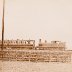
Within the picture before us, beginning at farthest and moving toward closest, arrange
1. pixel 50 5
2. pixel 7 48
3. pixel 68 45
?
pixel 7 48 → pixel 68 45 → pixel 50 5

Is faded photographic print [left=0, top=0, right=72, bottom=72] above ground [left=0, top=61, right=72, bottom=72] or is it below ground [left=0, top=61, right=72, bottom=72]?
above

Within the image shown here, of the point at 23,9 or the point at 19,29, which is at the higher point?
the point at 23,9

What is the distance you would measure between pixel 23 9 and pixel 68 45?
52.4 inches

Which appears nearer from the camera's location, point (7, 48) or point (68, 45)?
point (68, 45)

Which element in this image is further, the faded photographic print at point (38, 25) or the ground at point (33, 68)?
the faded photographic print at point (38, 25)

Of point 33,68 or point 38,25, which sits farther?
point 38,25

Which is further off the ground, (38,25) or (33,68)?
(38,25)

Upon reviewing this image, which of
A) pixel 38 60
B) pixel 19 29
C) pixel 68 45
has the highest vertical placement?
pixel 19 29

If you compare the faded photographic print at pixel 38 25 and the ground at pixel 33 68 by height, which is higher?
the faded photographic print at pixel 38 25

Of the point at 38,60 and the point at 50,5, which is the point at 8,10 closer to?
the point at 50,5

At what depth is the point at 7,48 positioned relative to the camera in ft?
20.3

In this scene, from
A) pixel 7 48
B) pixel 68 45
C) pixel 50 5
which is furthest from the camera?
pixel 7 48

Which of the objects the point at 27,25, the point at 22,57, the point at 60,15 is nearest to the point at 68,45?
the point at 60,15

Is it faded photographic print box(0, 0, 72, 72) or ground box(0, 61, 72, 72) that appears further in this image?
faded photographic print box(0, 0, 72, 72)
